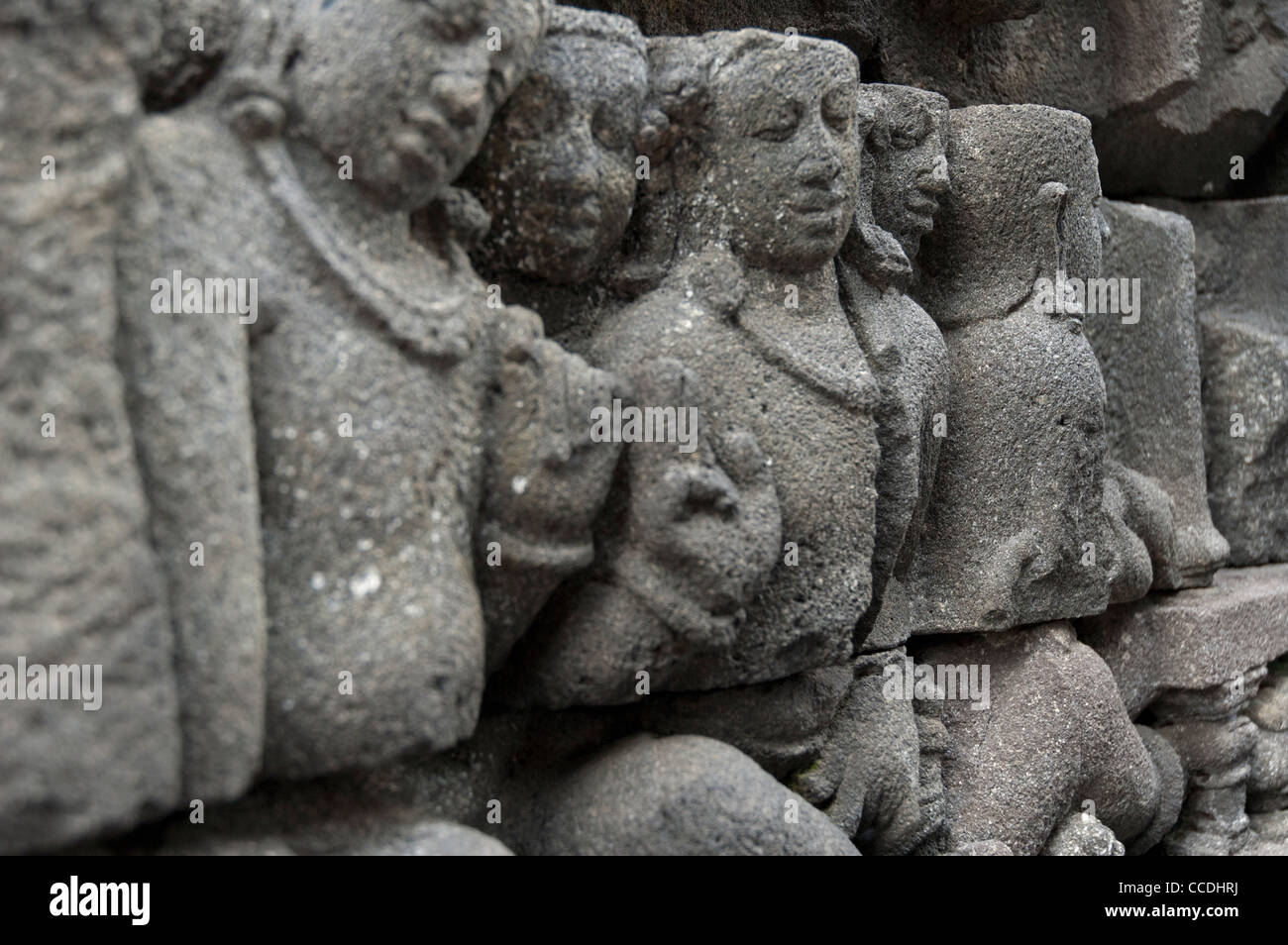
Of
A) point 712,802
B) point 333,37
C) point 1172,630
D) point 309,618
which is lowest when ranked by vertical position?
point 1172,630

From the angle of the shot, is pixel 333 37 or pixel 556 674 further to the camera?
pixel 556 674

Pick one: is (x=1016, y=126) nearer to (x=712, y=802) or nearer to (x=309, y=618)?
(x=712, y=802)

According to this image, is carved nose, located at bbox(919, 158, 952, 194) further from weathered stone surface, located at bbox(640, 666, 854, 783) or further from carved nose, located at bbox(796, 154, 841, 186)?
weathered stone surface, located at bbox(640, 666, 854, 783)

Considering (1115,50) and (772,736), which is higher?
(1115,50)

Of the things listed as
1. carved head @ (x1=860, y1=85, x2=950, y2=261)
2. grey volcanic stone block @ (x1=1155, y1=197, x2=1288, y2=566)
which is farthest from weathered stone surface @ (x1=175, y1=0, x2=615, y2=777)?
grey volcanic stone block @ (x1=1155, y1=197, x2=1288, y2=566)

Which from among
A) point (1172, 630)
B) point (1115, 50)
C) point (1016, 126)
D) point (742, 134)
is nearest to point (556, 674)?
point (742, 134)

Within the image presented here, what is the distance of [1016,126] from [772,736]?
1234mm

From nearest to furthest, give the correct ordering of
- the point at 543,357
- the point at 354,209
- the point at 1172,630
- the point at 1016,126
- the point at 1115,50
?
1. the point at 354,209
2. the point at 543,357
3. the point at 1016,126
4. the point at 1172,630
5. the point at 1115,50

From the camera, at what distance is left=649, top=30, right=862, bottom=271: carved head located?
1961 mm

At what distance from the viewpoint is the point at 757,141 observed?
78.0 inches

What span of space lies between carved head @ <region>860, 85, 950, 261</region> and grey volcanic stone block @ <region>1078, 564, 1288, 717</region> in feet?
3.41

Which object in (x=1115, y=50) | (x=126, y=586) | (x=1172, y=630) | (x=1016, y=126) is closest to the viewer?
(x=126, y=586)

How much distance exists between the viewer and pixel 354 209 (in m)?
1.54

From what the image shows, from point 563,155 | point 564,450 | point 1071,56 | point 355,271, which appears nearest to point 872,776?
point 564,450
